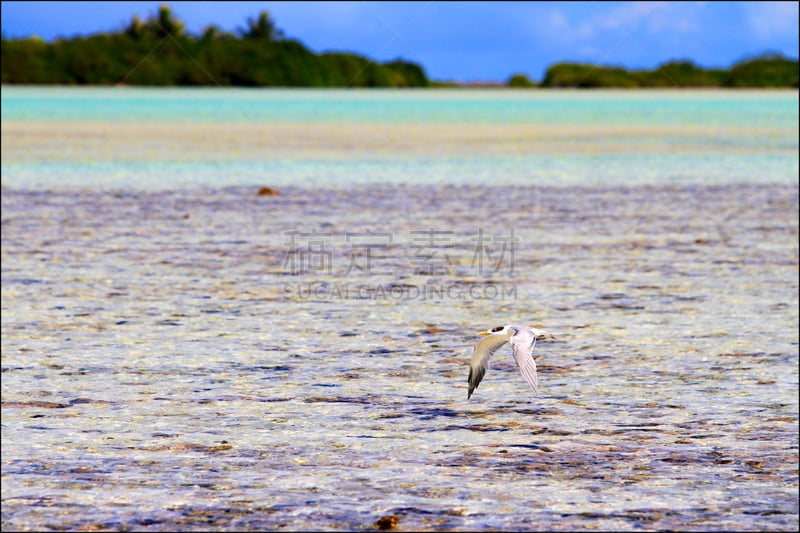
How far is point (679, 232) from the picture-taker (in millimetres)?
16234

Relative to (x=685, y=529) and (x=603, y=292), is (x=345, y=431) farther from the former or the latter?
(x=603, y=292)

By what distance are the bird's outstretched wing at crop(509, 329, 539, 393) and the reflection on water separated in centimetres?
47

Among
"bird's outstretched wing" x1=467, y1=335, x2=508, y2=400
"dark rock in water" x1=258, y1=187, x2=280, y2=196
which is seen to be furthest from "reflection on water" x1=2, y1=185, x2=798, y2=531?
"dark rock in water" x1=258, y1=187, x2=280, y2=196

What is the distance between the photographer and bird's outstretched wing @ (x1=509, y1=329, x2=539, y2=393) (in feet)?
19.6

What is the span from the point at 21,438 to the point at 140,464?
0.85m

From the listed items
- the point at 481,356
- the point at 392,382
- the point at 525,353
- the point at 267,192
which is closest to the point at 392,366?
the point at 392,382

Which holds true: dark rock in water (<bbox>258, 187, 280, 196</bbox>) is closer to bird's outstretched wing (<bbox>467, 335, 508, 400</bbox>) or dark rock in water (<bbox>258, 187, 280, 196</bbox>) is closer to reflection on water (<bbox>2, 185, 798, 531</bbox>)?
reflection on water (<bbox>2, 185, 798, 531</bbox>)

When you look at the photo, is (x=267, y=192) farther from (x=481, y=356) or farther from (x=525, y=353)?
(x=525, y=353)

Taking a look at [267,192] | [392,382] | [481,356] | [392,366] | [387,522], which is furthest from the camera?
[267,192]

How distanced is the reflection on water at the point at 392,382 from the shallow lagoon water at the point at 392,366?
2cm

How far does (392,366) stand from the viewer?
8.54 meters

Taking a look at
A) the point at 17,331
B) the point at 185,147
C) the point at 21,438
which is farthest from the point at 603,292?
the point at 185,147

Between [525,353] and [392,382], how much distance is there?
2.09 m

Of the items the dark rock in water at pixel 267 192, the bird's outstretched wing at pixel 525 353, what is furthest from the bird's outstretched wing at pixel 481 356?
the dark rock in water at pixel 267 192
